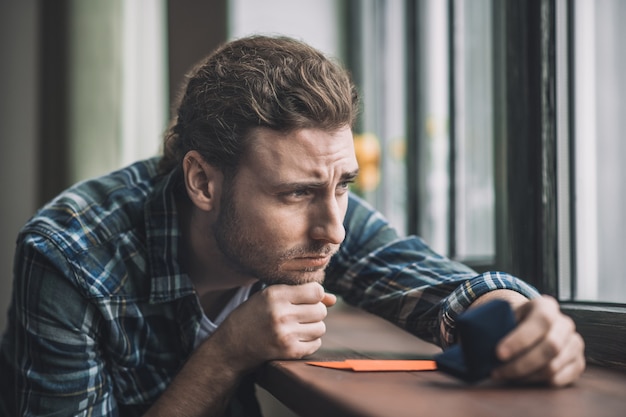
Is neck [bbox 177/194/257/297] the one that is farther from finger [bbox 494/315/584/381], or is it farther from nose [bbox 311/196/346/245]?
finger [bbox 494/315/584/381]

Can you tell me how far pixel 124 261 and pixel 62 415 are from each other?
27 cm

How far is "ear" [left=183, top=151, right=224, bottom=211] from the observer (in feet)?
4.33

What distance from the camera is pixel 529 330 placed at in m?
0.79

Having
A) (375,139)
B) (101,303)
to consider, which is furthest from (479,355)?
(375,139)

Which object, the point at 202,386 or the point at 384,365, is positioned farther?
the point at 202,386

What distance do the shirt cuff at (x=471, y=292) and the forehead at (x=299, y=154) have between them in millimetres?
277

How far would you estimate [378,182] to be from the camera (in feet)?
7.62

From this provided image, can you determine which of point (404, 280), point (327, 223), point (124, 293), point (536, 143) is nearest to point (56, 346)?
point (124, 293)

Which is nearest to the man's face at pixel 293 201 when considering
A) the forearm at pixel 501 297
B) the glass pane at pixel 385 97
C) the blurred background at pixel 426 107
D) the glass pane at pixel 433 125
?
the forearm at pixel 501 297

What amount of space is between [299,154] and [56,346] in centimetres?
50

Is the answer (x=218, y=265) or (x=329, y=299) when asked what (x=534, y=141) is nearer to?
(x=329, y=299)

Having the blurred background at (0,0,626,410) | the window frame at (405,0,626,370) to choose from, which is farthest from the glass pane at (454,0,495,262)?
the window frame at (405,0,626,370)

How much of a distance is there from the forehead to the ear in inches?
3.9

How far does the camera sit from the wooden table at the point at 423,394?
738 mm
